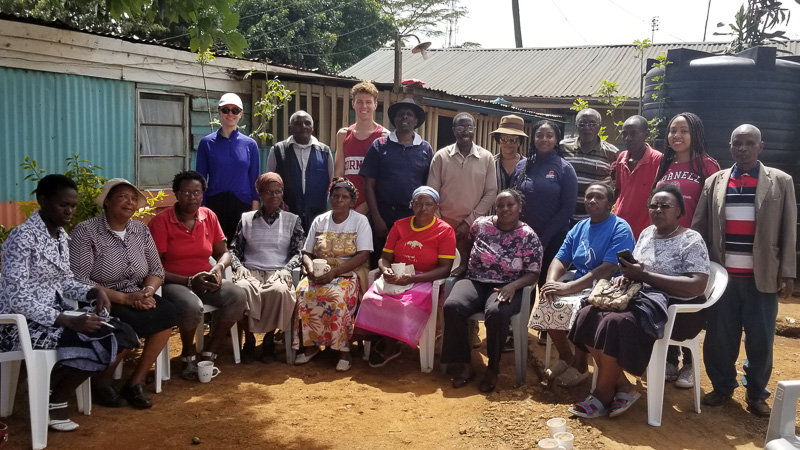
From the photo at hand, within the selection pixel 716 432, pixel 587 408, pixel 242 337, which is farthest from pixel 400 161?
pixel 716 432

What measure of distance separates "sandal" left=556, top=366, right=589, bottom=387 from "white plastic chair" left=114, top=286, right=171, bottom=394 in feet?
9.20

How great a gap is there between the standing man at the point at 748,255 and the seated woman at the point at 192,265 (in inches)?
134

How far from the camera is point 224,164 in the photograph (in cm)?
571

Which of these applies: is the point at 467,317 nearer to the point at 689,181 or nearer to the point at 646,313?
the point at 646,313

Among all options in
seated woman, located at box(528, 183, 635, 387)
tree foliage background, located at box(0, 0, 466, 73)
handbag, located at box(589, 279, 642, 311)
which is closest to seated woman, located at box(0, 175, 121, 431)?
seated woman, located at box(528, 183, 635, 387)

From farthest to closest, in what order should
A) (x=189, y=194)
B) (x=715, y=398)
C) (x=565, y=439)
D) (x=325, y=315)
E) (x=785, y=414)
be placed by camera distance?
(x=325, y=315)
(x=189, y=194)
(x=715, y=398)
(x=565, y=439)
(x=785, y=414)

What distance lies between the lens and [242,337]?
5.74m

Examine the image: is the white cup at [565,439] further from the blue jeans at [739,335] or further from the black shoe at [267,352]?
the black shoe at [267,352]

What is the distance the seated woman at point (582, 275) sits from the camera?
463 cm

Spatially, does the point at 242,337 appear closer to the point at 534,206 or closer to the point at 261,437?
the point at 261,437

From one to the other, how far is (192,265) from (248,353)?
0.87 metres

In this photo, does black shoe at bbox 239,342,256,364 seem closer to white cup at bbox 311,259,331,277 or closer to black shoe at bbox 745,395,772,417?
white cup at bbox 311,259,331,277

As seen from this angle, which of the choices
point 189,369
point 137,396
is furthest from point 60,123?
point 137,396

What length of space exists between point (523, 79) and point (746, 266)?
13.7 m
